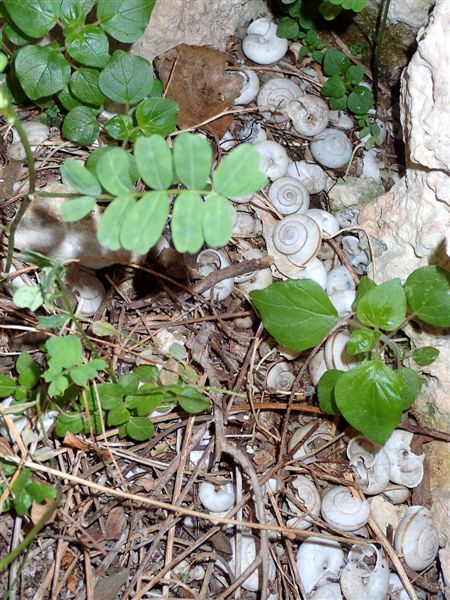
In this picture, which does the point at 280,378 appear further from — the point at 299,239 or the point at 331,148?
the point at 331,148

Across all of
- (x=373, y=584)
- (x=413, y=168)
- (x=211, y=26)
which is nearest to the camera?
(x=373, y=584)

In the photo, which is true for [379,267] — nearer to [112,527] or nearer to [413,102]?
[413,102]

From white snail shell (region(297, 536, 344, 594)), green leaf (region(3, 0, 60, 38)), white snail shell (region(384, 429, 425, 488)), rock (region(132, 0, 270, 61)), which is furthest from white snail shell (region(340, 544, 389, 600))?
rock (region(132, 0, 270, 61))

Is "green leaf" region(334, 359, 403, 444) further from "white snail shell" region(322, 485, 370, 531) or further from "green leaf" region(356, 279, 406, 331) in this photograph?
"white snail shell" region(322, 485, 370, 531)

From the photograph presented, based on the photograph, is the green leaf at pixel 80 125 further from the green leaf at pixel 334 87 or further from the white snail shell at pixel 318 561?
the white snail shell at pixel 318 561

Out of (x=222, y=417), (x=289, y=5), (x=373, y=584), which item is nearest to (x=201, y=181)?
(x=222, y=417)
